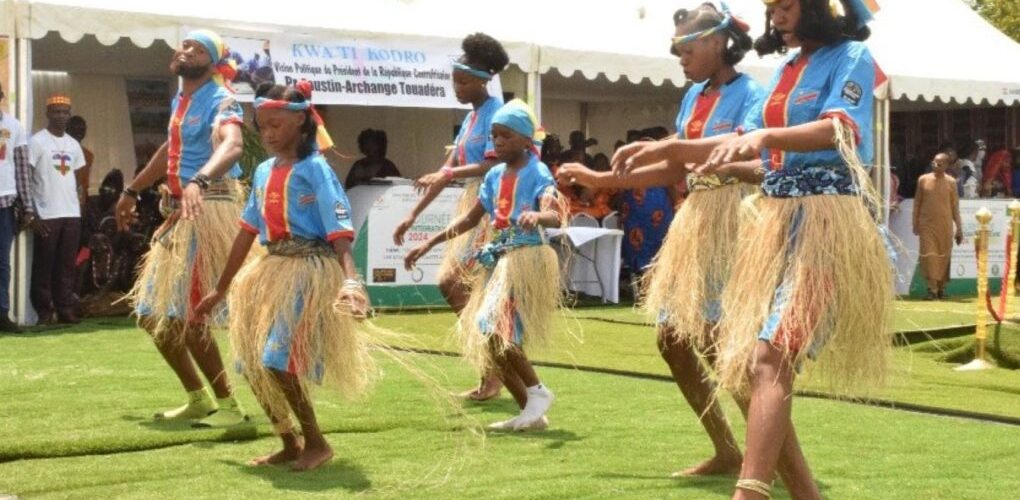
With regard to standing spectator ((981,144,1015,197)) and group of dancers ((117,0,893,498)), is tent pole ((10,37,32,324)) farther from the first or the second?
standing spectator ((981,144,1015,197))

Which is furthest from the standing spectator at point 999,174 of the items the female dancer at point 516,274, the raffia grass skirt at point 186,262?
the raffia grass skirt at point 186,262

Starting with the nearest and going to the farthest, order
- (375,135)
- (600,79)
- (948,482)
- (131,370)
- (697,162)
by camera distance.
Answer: (697,162)
(948,482)
(131,370)
(375,135)
(600,79)

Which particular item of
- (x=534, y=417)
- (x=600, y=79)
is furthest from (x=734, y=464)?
(x=600, y=79)

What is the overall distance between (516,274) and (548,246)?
264 mm

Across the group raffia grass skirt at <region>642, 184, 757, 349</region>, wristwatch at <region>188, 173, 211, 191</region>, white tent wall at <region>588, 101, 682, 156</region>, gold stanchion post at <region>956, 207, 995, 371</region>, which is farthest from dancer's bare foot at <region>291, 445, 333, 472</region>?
white tent wall at <region>588, 101, 682, 156</region>

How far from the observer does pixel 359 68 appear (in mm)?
13602

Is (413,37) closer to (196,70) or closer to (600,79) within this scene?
(600,79)

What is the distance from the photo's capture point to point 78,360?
9586 millimetres

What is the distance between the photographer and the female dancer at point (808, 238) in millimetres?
4344

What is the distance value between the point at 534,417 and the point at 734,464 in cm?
137

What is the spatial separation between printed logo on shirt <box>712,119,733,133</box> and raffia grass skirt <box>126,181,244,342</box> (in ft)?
7.46

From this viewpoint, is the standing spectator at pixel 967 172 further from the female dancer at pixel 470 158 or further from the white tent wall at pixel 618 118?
the female dancer at pixel 470 158

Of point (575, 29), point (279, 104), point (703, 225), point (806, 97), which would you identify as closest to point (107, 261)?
point (575, 29)

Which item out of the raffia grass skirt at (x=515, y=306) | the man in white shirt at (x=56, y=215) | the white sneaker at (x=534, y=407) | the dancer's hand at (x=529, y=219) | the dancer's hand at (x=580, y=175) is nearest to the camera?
the dancer's hand at (x=580, y=175)
